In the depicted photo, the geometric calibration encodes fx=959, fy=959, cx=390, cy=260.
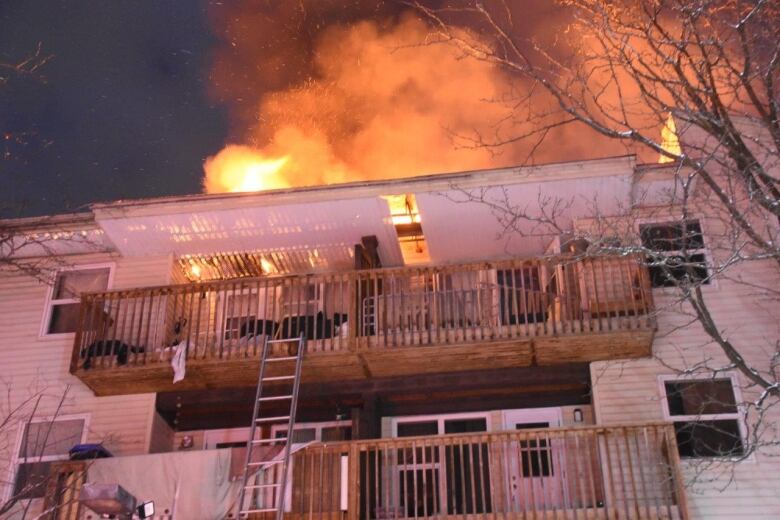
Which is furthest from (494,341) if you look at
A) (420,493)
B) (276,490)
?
(276,490)

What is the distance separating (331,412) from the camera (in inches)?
672

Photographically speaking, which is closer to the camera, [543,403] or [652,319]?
[652,319]

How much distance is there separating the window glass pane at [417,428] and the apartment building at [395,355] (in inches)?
1.4

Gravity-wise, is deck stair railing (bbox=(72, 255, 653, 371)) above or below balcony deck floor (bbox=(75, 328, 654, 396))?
above

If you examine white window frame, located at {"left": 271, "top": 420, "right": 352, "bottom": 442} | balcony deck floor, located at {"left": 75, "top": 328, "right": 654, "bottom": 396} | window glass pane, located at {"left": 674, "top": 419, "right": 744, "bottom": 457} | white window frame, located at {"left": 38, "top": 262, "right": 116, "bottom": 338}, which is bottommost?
window glass pane, located at {"left": 674, "top": 419, "right": 744, "bottom": 457}

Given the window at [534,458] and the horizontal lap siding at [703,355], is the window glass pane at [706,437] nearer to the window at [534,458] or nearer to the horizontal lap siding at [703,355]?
the horizontal lap siding at [703,355]

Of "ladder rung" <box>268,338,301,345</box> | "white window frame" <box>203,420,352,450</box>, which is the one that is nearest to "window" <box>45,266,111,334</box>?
"white window frame" <box>203,420,352,450</box>

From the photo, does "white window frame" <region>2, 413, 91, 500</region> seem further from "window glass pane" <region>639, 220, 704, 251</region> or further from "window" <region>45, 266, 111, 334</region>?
"window glass pane" <region>639, 220, 704, 251</region>

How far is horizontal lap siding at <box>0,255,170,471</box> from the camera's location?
16.8 metres

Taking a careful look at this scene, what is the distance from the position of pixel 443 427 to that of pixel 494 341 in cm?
220

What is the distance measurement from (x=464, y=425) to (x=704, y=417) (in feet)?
13.1

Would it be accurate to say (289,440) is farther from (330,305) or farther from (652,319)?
(652,319)

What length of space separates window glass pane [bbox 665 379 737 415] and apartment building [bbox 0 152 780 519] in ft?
0.11

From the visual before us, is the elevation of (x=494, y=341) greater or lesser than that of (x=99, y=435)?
greater
